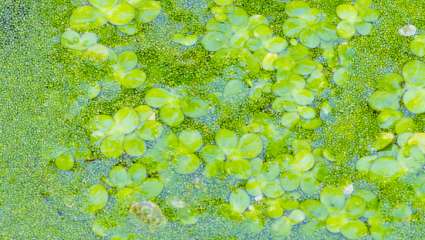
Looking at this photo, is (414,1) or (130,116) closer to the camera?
(130,116)

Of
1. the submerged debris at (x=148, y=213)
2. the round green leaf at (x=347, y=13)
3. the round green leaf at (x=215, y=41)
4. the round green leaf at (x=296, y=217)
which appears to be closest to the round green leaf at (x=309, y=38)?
the round green leaf at (x=347, y=13)

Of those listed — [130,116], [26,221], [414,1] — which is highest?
[414,1]

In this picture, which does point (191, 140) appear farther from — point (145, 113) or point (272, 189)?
point (272, 189)

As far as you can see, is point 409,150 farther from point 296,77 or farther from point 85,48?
point 85,48

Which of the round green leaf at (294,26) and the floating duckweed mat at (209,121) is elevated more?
the round green leaf at (294,26)

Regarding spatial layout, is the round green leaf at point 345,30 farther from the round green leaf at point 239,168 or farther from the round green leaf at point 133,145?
the round green leaf at point 133,145

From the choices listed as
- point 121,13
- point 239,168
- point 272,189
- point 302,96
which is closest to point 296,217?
point 272,189

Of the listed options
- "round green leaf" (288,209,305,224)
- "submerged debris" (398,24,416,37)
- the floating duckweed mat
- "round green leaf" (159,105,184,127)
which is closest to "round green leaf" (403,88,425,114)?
the floating duckweed mat

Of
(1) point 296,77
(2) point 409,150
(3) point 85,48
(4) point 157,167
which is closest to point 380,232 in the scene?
(2) point 409,150

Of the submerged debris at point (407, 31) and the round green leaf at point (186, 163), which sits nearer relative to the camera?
the round green leaf at point (186, 163)
